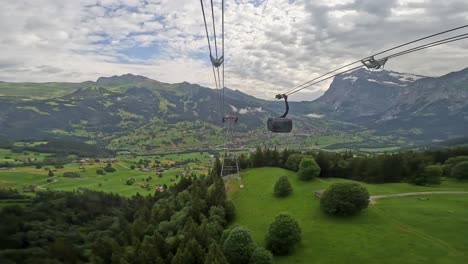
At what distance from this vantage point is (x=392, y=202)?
88250mm

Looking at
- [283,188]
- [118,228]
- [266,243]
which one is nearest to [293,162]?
[283,188]

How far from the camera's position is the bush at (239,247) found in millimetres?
63938

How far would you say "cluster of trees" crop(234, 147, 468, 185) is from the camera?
367ft

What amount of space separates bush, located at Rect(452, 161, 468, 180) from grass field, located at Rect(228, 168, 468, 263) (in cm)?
719

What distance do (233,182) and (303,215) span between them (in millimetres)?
47589

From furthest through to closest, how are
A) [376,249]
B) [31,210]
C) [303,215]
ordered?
[31,210] → [303,215] → [376,249]

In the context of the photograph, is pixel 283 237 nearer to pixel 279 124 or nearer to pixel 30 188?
pixel 279 124

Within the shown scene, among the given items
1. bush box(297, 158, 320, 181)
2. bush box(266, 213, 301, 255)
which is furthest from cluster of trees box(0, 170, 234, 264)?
bush box(297, 158, 320, 181)

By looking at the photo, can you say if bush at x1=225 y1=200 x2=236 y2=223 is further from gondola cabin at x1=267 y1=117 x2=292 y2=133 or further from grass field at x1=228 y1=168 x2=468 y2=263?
gondola cabin at x1=267 y1=117 x2=292 y2=133

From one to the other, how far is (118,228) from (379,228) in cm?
8667

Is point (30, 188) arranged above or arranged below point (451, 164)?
below

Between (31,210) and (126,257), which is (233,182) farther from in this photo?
(31,210)

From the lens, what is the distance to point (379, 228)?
7288cm

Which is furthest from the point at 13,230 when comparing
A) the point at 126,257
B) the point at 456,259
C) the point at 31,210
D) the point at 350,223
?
the point at 456,259
